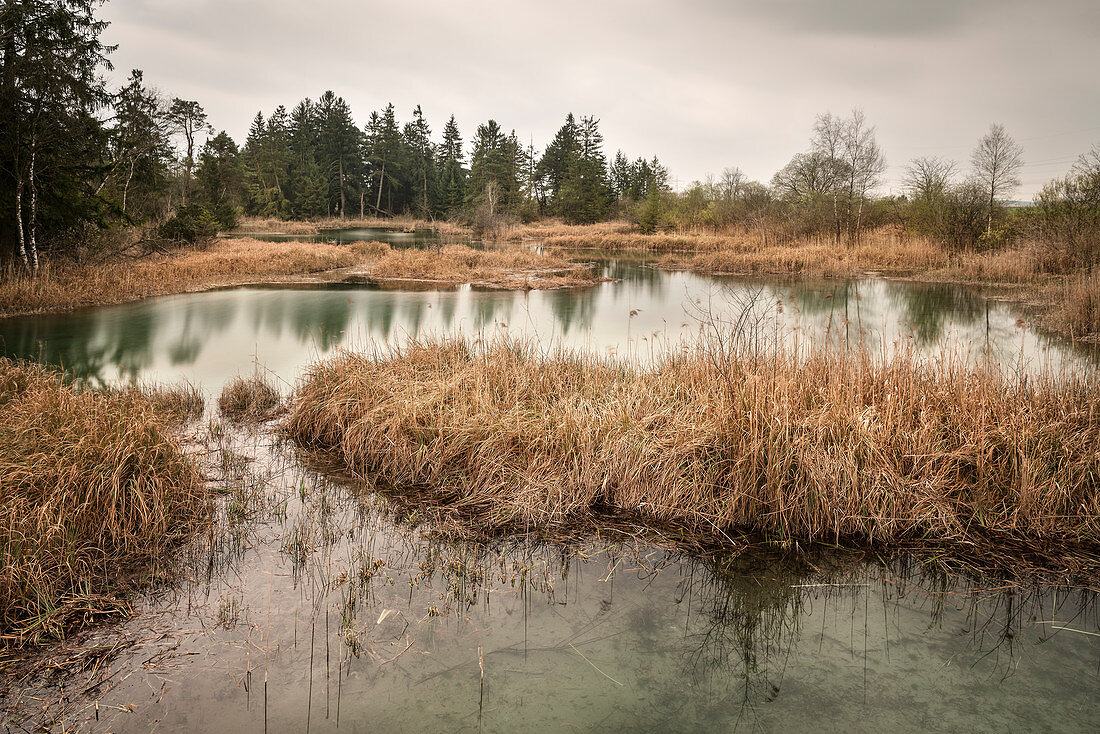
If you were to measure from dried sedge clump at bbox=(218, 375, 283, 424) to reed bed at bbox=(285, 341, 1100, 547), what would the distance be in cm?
138

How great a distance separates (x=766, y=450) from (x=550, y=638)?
2.41 m

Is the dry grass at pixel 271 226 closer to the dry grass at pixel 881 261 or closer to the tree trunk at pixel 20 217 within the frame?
the dry grass at pixel 881 261

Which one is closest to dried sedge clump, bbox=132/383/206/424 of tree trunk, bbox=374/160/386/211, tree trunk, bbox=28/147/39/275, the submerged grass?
the submerged grass

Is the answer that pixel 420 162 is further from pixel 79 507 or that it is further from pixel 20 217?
pixel 79 507

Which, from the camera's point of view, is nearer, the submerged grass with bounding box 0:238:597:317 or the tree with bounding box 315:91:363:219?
the submerged grass with bounding box 0:238:597:317

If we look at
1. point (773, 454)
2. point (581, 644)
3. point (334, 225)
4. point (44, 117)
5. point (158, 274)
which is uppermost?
point (334, 225)

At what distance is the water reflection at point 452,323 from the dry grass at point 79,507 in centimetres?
386

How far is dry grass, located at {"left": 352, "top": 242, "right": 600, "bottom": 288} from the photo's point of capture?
2264 centimetres

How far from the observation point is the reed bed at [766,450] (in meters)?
4.85

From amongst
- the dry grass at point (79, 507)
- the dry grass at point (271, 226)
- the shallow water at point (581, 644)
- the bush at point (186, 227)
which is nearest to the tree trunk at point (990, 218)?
the shallow water at point (581, 644)

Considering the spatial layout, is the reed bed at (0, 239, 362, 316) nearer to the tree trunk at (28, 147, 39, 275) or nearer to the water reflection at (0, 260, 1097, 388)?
the tree trunk at (28, 147, 39, 275)

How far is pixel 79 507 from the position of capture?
4.24m

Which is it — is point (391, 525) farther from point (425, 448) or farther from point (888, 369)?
point (888, 369)

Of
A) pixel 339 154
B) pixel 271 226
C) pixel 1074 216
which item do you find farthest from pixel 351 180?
pixel 1074 216
